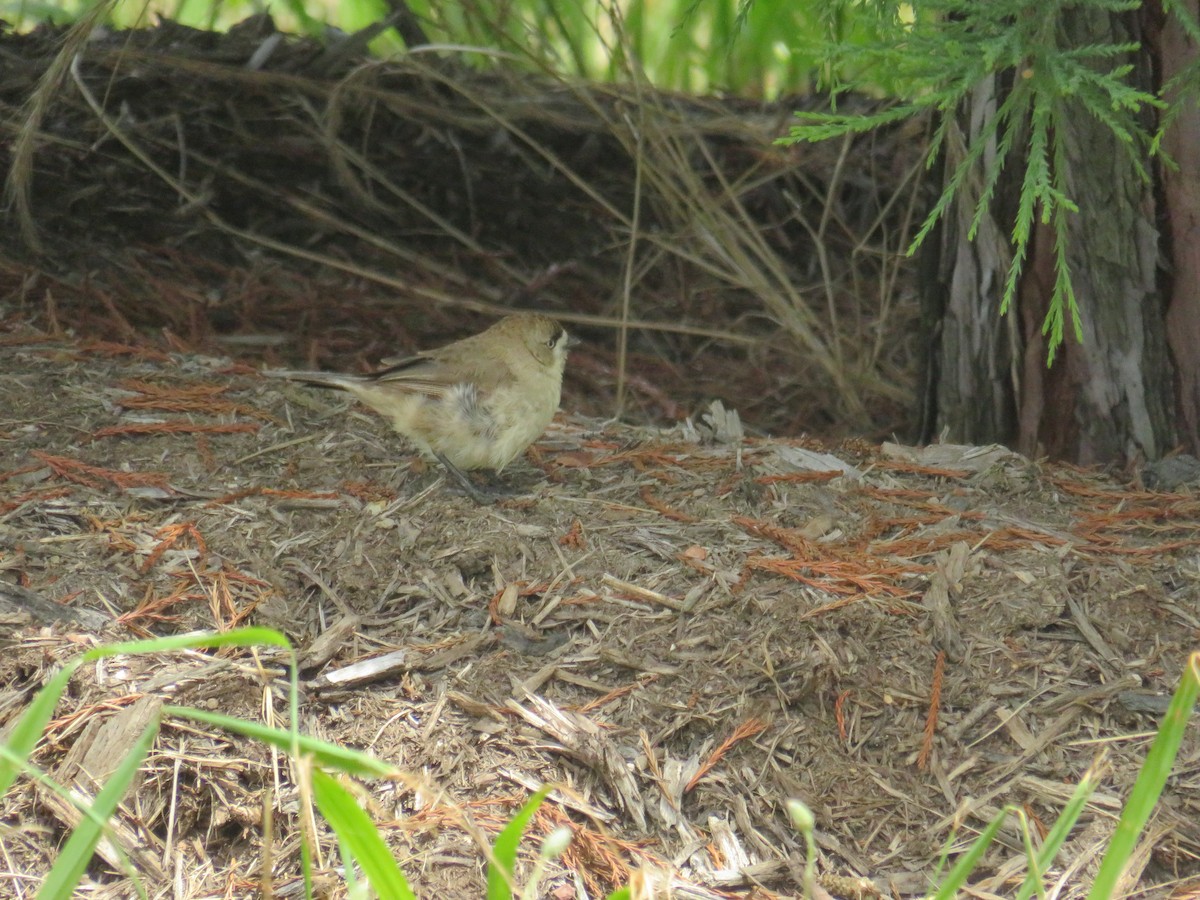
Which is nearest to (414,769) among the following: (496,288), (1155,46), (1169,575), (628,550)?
(628,550)

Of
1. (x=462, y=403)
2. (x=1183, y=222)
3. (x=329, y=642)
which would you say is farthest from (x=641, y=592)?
(x=1183, y=222)

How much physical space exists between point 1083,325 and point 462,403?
2264 millimetres

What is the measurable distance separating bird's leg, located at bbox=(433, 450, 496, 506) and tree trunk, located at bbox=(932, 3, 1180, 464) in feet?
6.24

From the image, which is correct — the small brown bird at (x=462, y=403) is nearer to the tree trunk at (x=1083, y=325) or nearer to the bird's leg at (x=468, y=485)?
the bird's leg at (x=468, y=485)

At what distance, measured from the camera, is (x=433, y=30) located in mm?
7273

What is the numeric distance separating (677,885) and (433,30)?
18.2ft

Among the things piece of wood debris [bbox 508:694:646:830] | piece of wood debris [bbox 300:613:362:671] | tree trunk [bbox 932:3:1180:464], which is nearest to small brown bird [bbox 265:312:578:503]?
piece of wood debris [bbox 300:613:362:671]

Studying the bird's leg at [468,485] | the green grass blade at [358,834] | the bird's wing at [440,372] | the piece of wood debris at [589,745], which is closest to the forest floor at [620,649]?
the piece of wood debris at [589,745]

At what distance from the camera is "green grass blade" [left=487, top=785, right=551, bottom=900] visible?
7.10 ft

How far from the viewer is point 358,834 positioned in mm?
2129

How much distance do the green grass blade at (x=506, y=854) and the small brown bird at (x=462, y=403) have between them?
242 cm

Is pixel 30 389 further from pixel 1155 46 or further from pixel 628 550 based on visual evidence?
pixel 1155 46

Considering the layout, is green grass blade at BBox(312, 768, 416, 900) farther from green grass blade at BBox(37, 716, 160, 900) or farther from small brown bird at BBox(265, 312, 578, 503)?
small brown bird at BBox(265, 312, 578, 503)

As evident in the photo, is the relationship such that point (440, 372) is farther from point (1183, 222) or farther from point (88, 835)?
point (88, 835)
